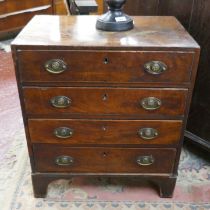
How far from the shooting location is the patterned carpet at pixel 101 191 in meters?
1.33

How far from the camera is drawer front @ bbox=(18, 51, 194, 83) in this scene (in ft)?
3.21

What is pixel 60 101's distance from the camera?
3.53ft

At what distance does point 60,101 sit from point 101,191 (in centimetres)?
56

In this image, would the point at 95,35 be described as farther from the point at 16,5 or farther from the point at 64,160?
the point at 16,5

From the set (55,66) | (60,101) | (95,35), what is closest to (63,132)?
(60,101)

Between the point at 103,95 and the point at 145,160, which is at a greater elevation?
the point at 103,95

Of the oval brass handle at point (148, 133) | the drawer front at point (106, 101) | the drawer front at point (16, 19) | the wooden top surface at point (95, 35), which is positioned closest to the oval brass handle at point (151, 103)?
the drawer front at point (106, 101)

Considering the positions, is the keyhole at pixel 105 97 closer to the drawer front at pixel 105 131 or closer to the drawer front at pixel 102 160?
the drawer front at pixel 105 131

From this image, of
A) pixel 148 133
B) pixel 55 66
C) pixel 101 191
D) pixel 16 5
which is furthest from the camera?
pixel 16 5

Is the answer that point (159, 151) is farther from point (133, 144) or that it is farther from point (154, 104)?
point (154, 104)

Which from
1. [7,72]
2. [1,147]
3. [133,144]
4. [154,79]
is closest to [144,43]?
[154,79]

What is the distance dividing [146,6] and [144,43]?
64cm

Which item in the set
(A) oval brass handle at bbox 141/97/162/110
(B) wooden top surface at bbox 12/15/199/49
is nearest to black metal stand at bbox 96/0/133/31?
(B) wooden top surface at bbox 12/15/199/49

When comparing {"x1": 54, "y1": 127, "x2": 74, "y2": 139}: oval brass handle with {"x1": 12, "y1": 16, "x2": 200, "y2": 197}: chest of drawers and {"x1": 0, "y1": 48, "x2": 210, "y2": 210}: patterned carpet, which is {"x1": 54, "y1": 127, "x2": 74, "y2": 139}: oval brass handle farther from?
{"x1": 0, "y1": 48, "x2": 210, "y2": 210}: patterned carpet
